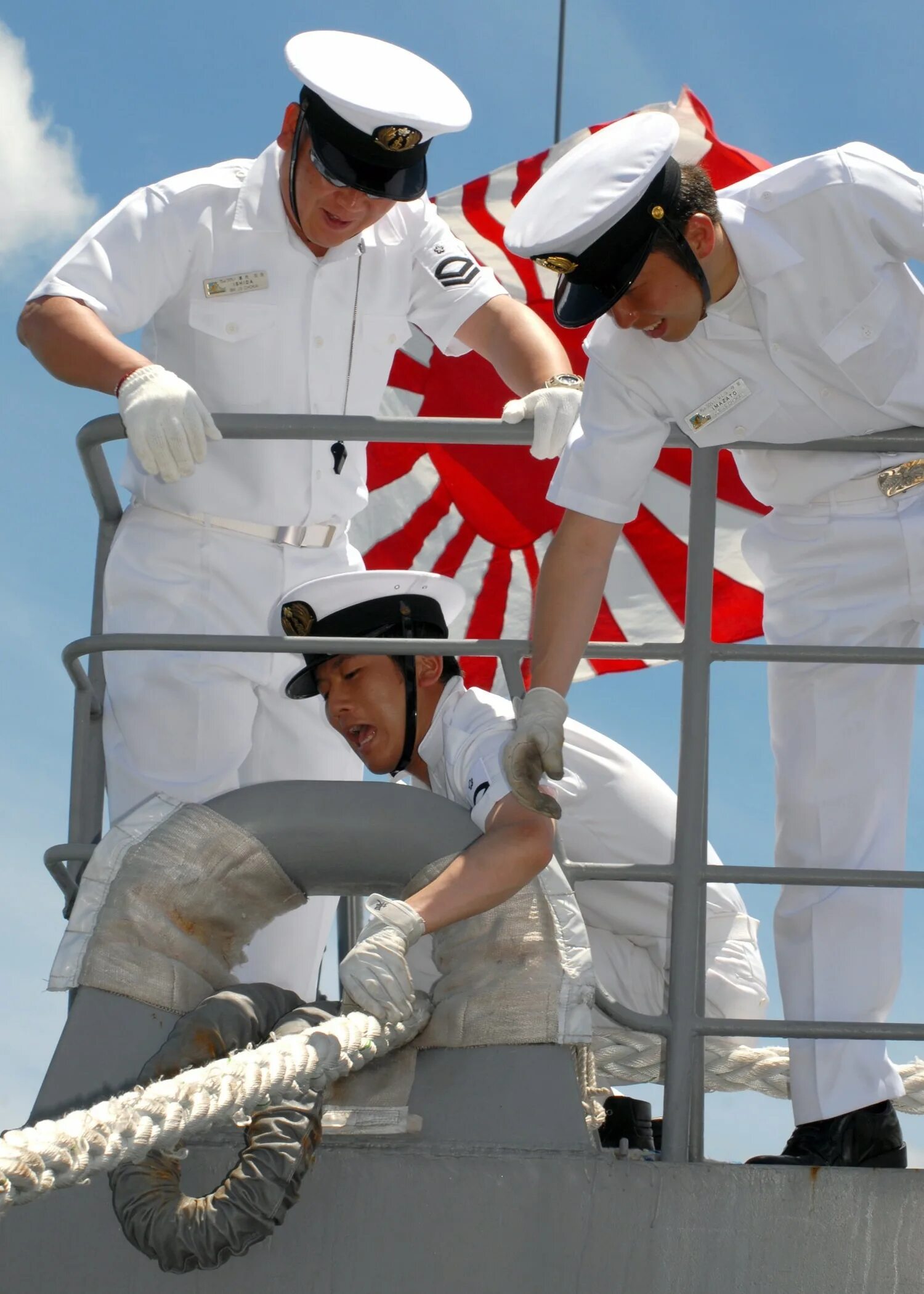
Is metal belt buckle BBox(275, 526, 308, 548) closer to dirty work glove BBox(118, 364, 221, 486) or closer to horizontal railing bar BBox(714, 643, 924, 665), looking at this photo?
dirty work glove BBox(118, 364, 221, 486)

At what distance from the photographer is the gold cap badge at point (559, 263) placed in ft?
8.86

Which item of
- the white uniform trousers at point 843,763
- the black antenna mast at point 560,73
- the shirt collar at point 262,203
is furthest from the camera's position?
the black antenna mast at point 560,73

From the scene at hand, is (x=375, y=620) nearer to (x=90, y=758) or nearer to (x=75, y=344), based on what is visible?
(x=90, y=758)

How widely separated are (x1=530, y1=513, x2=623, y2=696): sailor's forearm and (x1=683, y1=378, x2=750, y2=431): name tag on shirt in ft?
0.77

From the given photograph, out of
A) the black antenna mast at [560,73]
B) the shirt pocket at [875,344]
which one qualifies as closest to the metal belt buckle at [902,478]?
the shirt pocket at [875,344]

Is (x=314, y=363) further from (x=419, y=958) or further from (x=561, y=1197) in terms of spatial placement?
(x=561, y=1197)

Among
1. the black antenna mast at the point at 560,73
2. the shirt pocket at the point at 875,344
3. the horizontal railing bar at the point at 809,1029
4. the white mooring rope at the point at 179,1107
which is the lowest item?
the white mooring rope at the point at 179,1107

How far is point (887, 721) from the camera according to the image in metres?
2.73

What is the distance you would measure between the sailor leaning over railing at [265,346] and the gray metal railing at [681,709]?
0.97ft

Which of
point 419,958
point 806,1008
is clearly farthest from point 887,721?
point 419,958

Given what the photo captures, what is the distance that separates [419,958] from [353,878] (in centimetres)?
71

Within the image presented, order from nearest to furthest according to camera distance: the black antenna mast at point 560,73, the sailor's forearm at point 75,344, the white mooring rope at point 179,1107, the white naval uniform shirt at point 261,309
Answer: the white mooring rope at point 179,1107, the sailor's forearm at point 75,344, the white naval uniform shirt at point 261,309, the black antenna mast at point 560,73

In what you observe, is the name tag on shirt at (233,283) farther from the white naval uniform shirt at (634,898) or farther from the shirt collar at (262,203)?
the white naval uniform shirt at (634,898)

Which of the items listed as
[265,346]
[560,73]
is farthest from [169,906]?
[560,73]
